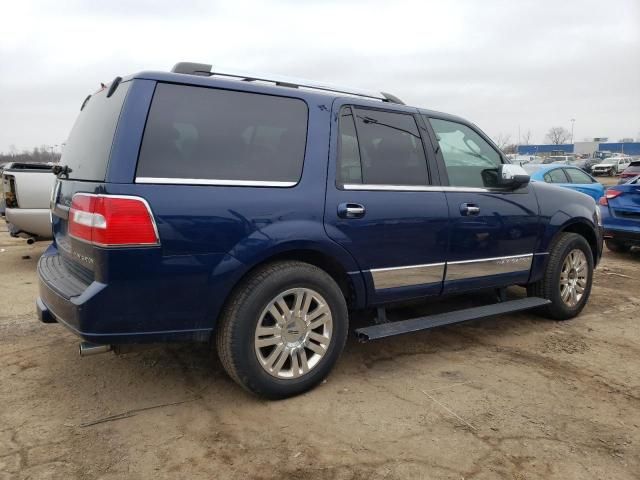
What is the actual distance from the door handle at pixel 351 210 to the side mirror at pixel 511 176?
4.99 ft

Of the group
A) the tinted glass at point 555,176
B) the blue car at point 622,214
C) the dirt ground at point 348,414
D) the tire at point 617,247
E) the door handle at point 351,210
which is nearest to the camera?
the dirt ground at point 348,414

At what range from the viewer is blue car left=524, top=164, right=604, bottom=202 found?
10679 mm

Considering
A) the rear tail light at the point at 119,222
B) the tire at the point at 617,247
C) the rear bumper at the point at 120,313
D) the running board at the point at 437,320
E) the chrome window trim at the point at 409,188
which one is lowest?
the tire at the point at 617,247

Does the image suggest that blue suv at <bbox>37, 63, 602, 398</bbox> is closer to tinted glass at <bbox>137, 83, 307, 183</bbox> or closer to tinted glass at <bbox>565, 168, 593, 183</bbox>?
tinted glass at <bbox>137, 83, 307, 183</bbox>

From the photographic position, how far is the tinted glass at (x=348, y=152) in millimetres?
3375

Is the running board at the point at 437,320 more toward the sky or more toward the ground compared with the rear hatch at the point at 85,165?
more toward the ground

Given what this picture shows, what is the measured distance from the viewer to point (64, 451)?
2.57 metres

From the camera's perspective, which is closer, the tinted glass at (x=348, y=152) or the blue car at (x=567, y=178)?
the tinted glass at (x=348, y=152)

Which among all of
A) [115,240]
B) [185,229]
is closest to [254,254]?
[185,229]

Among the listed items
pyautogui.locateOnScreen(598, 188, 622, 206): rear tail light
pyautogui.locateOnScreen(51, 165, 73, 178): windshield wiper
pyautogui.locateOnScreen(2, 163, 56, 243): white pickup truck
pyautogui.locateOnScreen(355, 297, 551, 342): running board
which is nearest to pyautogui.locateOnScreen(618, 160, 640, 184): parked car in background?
pyautogui.locateOnScreen(598, 188, 622, 206): rear tail light

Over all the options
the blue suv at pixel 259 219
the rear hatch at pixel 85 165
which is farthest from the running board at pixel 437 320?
the rear hatch at pixel 85 165

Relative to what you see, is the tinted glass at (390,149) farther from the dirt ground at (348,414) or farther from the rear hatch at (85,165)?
the rear hatch at (85,165)

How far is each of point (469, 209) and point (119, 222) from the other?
8.45ft

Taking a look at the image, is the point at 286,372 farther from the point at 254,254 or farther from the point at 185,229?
the point at 185,229
